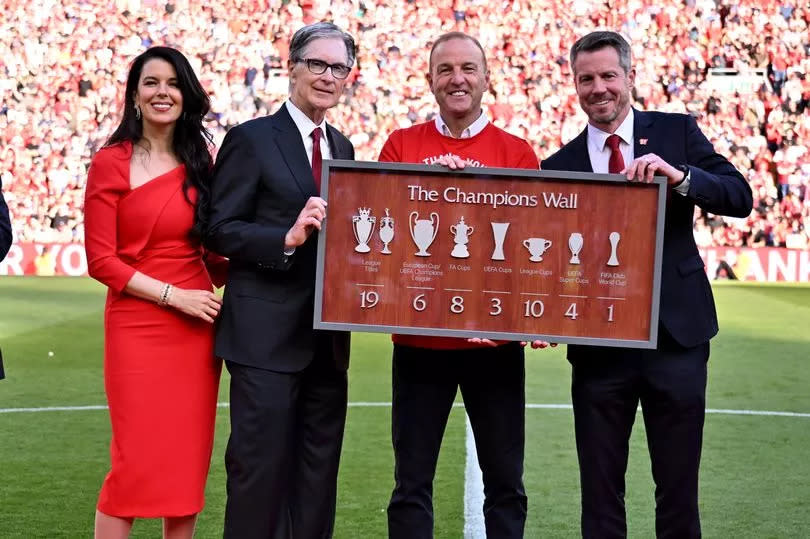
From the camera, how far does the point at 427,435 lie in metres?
3.99

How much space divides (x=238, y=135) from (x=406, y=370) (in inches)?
37.1

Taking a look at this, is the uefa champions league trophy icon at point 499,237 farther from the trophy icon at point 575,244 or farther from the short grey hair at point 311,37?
the short grey hair at point 311,37

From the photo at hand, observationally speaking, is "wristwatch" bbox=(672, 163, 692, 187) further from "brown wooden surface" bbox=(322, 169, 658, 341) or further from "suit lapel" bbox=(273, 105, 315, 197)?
"suit lapel" bbox=(273, 105, 315, 197)

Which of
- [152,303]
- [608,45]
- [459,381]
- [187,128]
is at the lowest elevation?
[459,381]

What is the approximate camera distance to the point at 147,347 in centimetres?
386

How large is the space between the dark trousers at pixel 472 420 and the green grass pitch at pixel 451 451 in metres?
1.05

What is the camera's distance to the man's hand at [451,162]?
3660mm

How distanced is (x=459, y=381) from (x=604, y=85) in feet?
3.51

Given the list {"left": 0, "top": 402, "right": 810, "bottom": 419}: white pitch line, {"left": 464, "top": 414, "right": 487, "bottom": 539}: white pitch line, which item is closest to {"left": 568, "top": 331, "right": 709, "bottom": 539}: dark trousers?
{"left": 464, "top": 414, "right": 487, "bottom": 539}: white pitch line

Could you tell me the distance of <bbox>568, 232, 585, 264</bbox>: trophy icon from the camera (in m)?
3.68

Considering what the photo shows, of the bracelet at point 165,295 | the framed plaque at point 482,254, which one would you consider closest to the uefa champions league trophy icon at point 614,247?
the framed plaque at point 482,254

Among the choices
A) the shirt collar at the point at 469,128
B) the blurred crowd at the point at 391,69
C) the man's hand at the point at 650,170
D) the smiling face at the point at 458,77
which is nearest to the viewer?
the man's hand at the point at 650,170

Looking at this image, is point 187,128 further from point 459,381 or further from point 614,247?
point 614,247

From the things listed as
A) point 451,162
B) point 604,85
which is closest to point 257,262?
point 451,162
